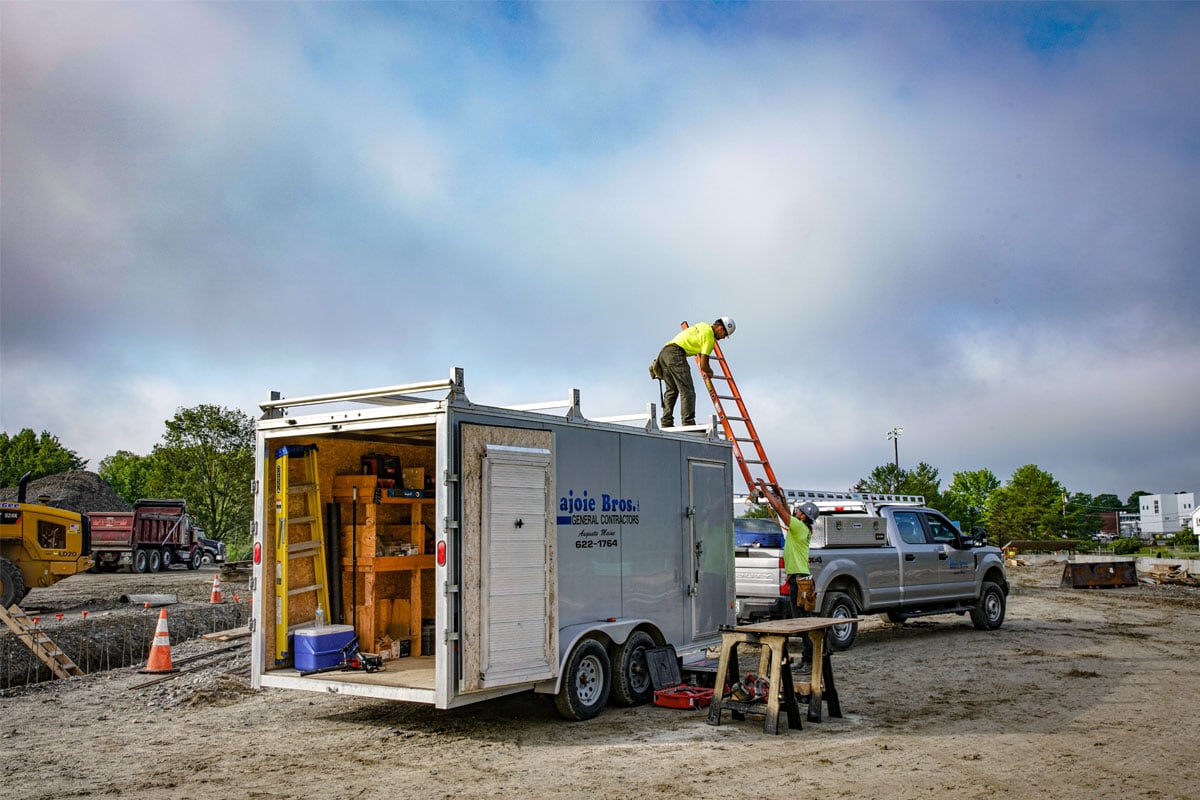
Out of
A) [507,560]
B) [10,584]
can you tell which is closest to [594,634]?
[507,560]

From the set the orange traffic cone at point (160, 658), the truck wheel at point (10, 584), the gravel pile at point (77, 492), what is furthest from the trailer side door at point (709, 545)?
the gravel pile at point (77, 492)

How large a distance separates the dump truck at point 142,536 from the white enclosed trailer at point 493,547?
25.7 m

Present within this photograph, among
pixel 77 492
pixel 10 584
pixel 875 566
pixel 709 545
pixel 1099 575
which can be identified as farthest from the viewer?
pixel 77 492

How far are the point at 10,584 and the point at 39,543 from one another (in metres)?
1.33

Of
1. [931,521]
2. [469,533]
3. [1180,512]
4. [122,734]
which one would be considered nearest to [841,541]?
[931,521]

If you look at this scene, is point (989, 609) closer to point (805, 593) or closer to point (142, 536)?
point (805, 593)

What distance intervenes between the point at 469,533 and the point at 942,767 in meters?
3.79

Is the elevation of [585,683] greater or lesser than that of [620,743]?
greater

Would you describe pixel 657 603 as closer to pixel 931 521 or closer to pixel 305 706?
pixel 305 706

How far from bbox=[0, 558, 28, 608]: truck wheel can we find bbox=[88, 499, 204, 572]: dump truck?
1390cm

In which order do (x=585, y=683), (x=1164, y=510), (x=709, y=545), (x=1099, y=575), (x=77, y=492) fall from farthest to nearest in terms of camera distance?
(x=1164, y=510) < (x=77, y=492) < (x=1099, y=575) < (x=709, y=545) < (x=585, y=683)

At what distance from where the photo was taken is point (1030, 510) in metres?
71.9

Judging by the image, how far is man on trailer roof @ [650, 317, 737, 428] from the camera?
11.5m

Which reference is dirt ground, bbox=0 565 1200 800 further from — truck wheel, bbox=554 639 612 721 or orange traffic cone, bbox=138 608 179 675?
orange traffic cone, bbox=138 608 179 675
